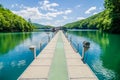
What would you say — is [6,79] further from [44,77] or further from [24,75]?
[44,77]

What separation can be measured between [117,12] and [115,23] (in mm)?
3517

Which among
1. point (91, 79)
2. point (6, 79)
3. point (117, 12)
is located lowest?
point (6, 79)

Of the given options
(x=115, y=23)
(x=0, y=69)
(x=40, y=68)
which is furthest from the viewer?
(x=115, y=23)

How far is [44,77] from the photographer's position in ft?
28.9

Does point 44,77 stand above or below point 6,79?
above

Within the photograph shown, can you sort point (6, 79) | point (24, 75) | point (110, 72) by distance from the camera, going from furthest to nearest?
point (110, 72)
point (6, 79)
point (24, 75)

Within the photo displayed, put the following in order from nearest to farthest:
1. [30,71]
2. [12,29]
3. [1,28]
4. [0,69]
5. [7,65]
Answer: [30,71] < [0,69] < [7,65] < [1,28] < [12,29]

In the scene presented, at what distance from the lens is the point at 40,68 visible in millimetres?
10516

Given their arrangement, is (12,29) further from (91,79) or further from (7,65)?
(91,79)

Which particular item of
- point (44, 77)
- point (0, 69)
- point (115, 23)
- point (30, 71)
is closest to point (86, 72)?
point (44, 77)

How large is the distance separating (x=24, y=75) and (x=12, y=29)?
81.4 meters

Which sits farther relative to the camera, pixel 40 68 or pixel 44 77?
pixel 40 68

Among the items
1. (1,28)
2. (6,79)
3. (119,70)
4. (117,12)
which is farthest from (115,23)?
(6,79)

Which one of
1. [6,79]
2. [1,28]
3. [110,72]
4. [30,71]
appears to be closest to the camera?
[30,71]
